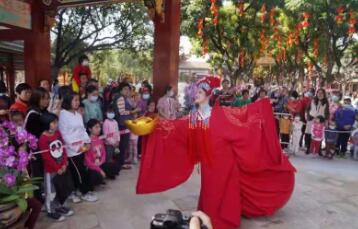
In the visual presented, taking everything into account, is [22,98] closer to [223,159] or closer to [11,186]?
[11,186]

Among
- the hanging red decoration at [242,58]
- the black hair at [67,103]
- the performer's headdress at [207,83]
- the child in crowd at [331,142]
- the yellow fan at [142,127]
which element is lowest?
the child in crowd at [331,142]

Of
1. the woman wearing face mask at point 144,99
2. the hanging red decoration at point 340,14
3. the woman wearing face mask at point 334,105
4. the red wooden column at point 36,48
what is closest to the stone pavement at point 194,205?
the woman wearing face mask at point 144,99

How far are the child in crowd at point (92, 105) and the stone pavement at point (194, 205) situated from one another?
1.07 m

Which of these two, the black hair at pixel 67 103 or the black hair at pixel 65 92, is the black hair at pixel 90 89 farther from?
the black hair at pixel 67 103

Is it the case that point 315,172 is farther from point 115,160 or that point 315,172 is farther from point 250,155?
point 115,160

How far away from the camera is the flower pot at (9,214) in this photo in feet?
8.46

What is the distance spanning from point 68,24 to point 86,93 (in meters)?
10.7

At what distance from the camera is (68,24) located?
49.6 feet

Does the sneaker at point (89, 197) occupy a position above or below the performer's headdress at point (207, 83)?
below

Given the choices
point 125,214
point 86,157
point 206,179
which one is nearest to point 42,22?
point 86,157

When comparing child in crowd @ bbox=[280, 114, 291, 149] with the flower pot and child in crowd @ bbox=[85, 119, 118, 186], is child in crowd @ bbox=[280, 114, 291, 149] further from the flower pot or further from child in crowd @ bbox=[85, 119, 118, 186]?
the flower pot

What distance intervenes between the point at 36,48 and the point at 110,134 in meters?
4.24

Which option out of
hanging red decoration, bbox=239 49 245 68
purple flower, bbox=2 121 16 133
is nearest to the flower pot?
purple flower, bbox=2 121 16 133

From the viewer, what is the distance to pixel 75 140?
4.30 metres
